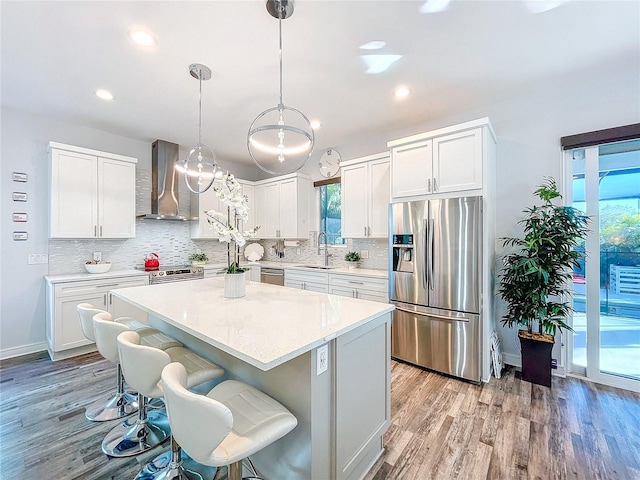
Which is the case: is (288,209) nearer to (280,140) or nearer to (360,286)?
(360,286)

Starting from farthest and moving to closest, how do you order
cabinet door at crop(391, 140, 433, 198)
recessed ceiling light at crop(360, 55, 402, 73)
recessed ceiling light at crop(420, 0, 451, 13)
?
cabinet door at crop(391, 140, 433, 198) < recessed ceiling light at crop(360, 55, 402, 73) < recessed ceiling light at crop(420, 0, 451, 13)

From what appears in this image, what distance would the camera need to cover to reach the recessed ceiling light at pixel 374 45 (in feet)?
7.08

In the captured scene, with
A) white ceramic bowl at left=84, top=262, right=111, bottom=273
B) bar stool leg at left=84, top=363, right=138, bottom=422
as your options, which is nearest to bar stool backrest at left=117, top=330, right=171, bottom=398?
bar stool leg at left=84, top=363, right=138, bottom=422

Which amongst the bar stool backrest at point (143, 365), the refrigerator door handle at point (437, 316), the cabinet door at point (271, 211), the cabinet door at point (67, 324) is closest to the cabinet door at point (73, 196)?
the cabinet door at point (67, 324)

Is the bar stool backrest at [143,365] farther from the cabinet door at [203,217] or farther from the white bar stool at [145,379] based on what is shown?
the cabinet door at [203,217]

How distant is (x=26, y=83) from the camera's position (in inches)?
108

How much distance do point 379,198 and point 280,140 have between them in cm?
223

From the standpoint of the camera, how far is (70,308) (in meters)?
3.26

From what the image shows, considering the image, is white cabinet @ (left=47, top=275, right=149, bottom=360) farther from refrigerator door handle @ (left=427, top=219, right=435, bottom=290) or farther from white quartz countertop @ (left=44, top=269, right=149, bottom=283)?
refrigerator door handle @ (left=427, top=219, right=435, bottom=290)

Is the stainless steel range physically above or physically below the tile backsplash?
below

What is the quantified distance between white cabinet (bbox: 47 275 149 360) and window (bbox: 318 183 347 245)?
3.16 m

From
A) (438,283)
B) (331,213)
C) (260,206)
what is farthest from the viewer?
(260,206)

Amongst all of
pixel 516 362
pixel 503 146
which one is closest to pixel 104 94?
pixel 503 146

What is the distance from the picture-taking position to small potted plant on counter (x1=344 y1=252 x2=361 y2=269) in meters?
4.26
